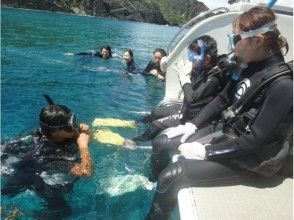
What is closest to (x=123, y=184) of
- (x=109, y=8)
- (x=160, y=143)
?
(x=160, y=143)

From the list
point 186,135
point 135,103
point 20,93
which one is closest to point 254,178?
point 186,135

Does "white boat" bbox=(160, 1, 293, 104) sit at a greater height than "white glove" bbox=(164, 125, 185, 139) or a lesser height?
greater

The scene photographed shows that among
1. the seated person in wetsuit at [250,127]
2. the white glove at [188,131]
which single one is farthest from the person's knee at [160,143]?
the seated person in wetsuit at [250,127]

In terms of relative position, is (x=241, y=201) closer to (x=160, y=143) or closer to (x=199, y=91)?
(x=160, y=143)

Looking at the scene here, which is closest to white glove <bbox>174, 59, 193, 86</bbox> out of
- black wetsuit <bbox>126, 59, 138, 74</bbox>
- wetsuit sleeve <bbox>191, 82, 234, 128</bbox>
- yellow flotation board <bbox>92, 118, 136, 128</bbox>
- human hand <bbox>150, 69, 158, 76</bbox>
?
wetsuit sleeve <bbox>191, 82, 234, 128</bbox>

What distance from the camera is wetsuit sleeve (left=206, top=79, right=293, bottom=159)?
94.3 inches

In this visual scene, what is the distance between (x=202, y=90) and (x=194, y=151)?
Result: 107 centimetres

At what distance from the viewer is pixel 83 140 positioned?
346 centimetres

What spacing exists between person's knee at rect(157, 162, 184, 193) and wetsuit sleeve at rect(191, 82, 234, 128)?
0.81 m

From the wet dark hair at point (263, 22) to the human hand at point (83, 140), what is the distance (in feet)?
5.78

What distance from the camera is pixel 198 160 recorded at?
113 inches

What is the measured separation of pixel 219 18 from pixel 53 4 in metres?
62.5

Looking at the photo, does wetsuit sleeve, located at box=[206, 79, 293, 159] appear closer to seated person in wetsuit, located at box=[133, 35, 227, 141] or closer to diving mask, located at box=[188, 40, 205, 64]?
seated person in wetsuit, located at box=[133, 35, 227, 141]

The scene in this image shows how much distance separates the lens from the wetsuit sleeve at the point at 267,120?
7.86ft
